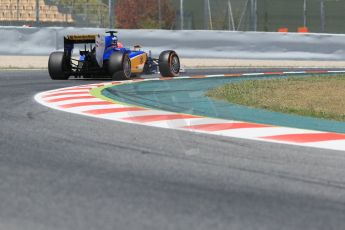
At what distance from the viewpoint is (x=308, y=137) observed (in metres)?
8.09

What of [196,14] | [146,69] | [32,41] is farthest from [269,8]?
[146,69]

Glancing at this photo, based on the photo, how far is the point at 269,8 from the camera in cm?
3031

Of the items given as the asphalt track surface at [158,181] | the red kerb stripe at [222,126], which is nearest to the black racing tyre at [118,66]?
the red kerb stripe at [222,126]

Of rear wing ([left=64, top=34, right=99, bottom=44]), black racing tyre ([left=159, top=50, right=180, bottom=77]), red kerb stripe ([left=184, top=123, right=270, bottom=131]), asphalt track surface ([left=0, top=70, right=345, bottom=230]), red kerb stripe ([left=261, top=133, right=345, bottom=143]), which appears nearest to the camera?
asphalt track surface ([left=0, top=70, right=345, bottom=230])

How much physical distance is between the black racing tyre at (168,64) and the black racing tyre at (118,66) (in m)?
1.36

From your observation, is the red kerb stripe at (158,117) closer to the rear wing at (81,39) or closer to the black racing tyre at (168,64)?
the rear wing at (81,39)

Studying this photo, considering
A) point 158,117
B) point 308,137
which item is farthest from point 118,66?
point 308,137

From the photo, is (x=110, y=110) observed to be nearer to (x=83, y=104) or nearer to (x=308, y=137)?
(x=83, y=104)

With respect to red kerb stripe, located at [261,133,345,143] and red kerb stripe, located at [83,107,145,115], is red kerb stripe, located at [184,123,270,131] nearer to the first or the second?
red kerb stripe, located at [261,133,345,143]

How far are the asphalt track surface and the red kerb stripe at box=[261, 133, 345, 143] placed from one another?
0.43 m

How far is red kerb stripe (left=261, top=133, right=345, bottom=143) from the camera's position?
7.89 m

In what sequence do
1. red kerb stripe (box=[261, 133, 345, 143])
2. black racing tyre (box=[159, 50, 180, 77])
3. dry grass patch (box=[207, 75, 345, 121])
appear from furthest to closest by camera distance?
black racing tyre (box=[159, 50, 180, 77]) < dry grass patch (box=[207, 75, 345, 121]) < red kerb stripe (box=[261, 133, 345, 143])

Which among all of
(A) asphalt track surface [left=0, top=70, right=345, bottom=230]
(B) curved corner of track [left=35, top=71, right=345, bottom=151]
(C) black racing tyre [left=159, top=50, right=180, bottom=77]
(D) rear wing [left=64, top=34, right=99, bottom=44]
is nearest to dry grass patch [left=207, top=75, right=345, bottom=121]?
(B) curved corner of track [left=35, top=71, right=345, bottom=151]

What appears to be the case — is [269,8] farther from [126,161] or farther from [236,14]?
[126,161]
